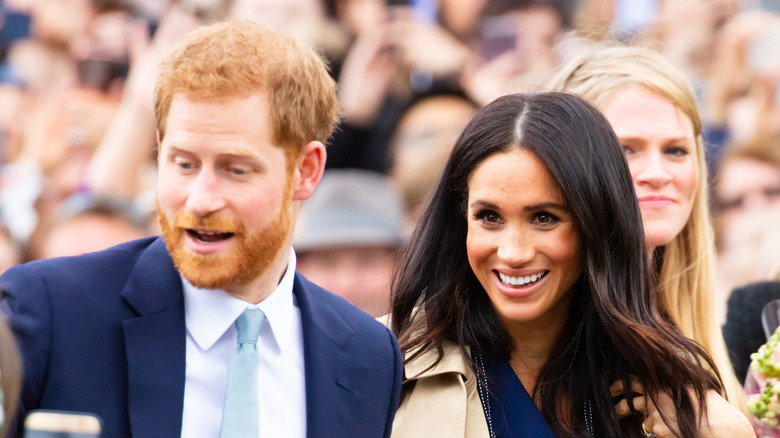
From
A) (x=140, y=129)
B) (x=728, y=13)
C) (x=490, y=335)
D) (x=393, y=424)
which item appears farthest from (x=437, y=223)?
(x=728, y=13)

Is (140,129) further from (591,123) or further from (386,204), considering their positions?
(591,123)

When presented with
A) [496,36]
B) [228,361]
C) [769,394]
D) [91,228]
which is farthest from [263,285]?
[496,36]

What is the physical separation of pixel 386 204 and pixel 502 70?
144cm

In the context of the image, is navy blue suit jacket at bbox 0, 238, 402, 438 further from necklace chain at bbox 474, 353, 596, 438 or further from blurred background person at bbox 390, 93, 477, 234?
blurred background person at bbox 390, 93, 477, 234

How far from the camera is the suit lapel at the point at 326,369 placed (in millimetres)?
2715

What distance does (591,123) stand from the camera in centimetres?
324

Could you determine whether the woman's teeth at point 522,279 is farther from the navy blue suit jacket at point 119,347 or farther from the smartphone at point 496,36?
the smartphone at point 496,36

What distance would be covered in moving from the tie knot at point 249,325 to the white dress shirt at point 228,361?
2 cm

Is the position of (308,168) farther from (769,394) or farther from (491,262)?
(769,394)

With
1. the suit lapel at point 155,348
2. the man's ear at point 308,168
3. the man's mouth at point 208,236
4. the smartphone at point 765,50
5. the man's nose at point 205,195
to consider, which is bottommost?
the suit lapel at point 155,348

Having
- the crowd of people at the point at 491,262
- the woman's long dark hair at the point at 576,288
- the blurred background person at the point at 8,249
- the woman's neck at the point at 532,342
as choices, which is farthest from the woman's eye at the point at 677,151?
the blurred background person at the point at 8,249

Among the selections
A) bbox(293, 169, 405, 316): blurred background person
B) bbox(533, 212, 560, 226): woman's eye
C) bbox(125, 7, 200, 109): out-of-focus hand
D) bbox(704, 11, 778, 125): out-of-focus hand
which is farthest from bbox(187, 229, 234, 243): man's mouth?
bbox(704, 11, 778, 125): out-of-focus hand

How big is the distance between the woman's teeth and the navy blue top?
324 millimetres

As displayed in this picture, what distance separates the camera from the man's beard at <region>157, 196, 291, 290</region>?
2.46 metres
